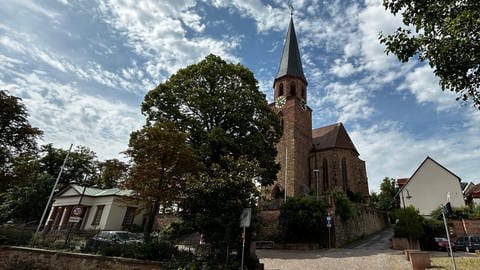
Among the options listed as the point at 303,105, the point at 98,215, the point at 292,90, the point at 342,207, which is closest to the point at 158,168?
the point at 342,207

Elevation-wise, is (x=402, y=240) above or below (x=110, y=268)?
above

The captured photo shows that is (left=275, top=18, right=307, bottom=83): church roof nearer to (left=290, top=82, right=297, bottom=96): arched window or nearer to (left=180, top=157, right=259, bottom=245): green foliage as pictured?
(left=290, top=82, right=297, bottom=96): arched window

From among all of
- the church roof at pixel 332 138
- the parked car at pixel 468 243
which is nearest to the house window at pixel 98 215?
the church roof at pixel 332 138

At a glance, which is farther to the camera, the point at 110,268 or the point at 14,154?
the point at 14,154

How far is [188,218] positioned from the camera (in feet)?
36.3

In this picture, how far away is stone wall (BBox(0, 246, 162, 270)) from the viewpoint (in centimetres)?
1009

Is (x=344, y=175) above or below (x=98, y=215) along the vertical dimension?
above

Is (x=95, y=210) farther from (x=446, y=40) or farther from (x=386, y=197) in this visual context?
(x=386, y=197)

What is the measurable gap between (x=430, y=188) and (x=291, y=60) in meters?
24.7

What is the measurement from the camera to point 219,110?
787 inches

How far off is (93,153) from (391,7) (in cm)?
4947

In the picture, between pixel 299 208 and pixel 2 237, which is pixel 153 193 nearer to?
pixel 2 237

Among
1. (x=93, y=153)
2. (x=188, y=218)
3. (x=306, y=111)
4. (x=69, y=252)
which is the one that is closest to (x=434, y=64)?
(x=188, y=218)

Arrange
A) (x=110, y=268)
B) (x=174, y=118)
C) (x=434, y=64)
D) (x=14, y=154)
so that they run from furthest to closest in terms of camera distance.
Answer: (x=174, y=118) → (x=14, y=154) → (x=110, y=268) → (x=434, y=64)
